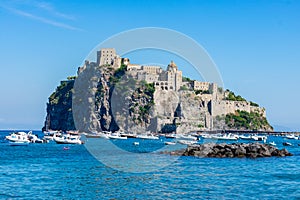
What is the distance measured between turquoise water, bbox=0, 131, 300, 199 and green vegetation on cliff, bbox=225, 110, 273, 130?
95864 mm

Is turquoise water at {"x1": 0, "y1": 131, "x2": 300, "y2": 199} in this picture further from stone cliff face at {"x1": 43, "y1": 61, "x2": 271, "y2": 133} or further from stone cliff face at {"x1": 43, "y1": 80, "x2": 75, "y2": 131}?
stone cliff face at {"x1": 43, "y1": 80, "x2": 75, "y2": 131}

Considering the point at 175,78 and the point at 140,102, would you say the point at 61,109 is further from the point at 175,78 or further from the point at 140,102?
the point at 175,78

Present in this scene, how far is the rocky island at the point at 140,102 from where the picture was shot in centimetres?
12462

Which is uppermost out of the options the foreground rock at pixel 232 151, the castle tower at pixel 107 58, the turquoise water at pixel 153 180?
the castle tower at pixel 107 58

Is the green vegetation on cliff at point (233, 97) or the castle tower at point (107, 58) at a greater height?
the castle tower at point (107, 58)

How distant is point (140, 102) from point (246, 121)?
36.2m

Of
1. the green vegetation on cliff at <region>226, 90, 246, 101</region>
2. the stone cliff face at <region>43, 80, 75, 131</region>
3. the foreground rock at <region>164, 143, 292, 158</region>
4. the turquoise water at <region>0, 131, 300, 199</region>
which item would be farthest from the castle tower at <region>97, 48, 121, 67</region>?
the turquoise water at <region>0, 131, 300, 199</region>

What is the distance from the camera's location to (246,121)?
142625 mm

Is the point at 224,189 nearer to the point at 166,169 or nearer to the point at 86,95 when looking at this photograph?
the point at 166,169

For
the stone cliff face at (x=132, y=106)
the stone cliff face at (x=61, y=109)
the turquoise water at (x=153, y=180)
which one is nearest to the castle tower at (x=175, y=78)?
the stone cliff face at (x=132, y=106)

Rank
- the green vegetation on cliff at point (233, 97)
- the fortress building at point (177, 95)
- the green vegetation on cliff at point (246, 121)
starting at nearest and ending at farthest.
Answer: the fortress building at point (177, 95)
the green vegetation on cliff at point (246, 121)
the green vegetation on cliff at point (233, 97)

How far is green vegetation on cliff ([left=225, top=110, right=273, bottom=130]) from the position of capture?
137000 mm

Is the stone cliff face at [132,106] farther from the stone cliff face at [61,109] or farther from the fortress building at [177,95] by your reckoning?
the stone cliff face at [61,109]

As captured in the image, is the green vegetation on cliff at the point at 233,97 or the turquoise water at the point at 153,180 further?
the green vegetation on cliff at the point at 233,97
